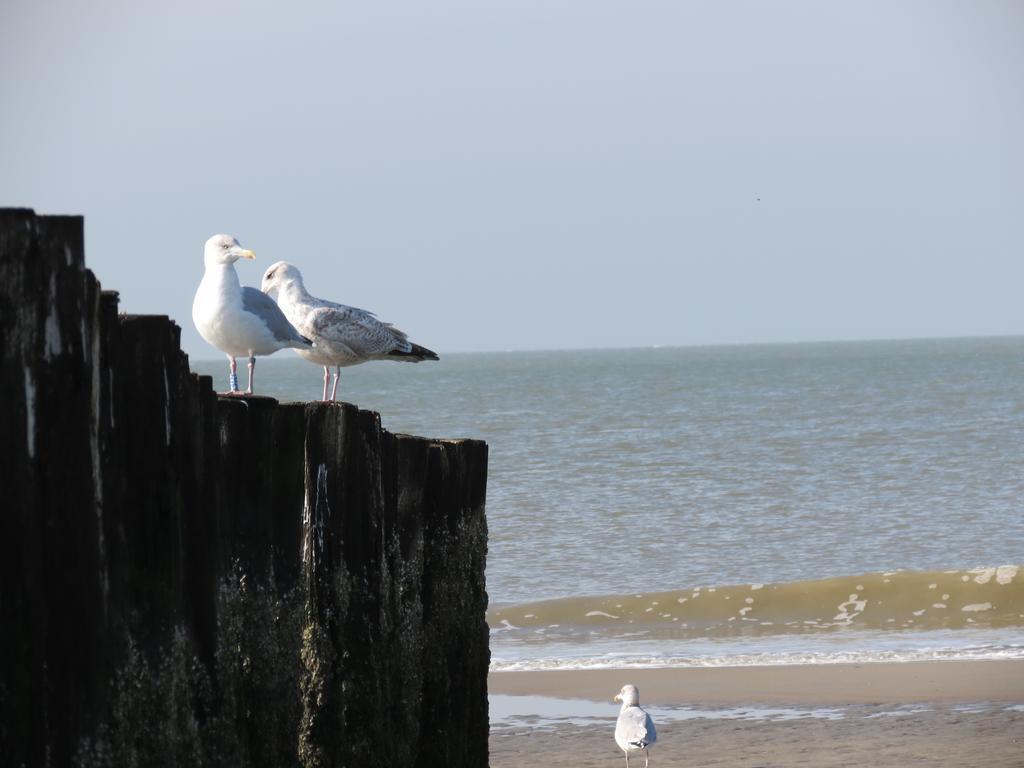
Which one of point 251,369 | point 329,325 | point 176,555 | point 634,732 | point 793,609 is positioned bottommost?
point 793,609

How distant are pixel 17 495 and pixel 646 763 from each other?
585 centimetres

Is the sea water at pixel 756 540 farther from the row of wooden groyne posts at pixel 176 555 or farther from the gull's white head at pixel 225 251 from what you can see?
the row of wooden groyne posts at pixel 176 555

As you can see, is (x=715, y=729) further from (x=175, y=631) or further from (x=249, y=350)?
(x=175, y=631)

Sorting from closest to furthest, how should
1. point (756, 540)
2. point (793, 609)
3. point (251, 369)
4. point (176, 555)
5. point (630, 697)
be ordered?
point (176, 555) < point (251, 369) < point (630, 697) < point (793, 609) < point (756, 540)

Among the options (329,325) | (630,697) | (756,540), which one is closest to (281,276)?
(329,325)

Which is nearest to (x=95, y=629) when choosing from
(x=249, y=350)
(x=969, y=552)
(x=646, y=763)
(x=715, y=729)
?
(x=249, y=350)

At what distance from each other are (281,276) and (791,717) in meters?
4.11

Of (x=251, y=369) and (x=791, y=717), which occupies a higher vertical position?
(x=251, y=369)

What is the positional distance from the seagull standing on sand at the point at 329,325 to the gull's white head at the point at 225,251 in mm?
1298

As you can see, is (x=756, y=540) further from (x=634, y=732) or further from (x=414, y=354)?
(x=634, y=732)

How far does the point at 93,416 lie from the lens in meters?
3.62

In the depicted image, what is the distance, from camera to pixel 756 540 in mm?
18625

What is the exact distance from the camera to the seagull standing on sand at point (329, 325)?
29.5ft

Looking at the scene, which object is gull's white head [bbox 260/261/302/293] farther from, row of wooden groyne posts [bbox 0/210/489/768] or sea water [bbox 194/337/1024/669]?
sea water [bbox 194/337/1024/669]
